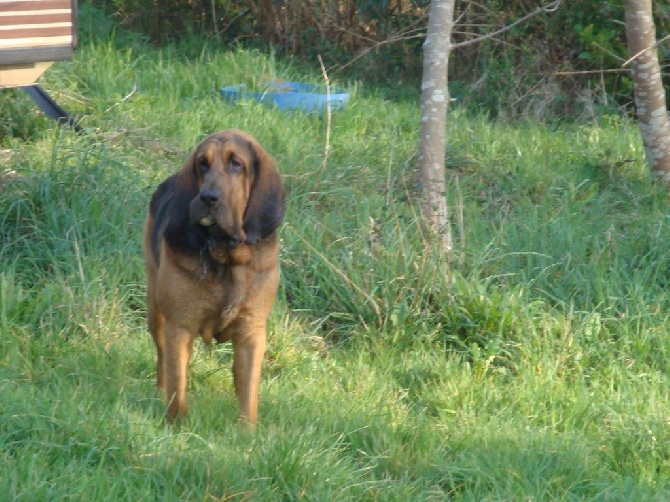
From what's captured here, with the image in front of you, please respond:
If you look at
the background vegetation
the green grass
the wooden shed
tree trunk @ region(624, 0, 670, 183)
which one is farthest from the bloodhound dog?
the background vegetation

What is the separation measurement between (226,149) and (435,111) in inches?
94.9

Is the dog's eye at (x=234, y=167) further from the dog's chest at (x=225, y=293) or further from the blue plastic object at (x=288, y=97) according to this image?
the blue plastic object at (x=288, y=97)

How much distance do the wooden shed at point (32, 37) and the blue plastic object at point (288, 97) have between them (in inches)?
70.2

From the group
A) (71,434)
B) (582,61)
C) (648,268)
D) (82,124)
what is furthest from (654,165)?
(71,434)

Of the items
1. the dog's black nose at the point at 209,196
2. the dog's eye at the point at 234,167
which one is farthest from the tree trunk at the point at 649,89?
the dog's black nose at the point at 209,196

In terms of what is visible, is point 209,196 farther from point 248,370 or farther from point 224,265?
point 248,370

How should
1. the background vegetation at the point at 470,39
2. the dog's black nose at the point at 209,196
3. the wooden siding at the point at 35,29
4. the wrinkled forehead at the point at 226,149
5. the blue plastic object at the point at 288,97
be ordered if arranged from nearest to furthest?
the dog's black nose at the point at 209,196 → the wrinkled forehead at the point at 226,149 → the wooden siding at the point at 35,29 → the blue plastic object at the point at 288,97 → the background vegetation at the point at 470,39

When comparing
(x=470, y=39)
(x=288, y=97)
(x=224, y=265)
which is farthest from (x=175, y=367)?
(x=470, y=39)

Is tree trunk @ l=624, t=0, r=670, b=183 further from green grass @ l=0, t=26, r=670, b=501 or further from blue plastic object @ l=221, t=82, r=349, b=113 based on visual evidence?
blue plastic object @ l=221, t=82, r=349, b=113

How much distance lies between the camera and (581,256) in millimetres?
6422

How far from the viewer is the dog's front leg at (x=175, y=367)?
456 centimetres

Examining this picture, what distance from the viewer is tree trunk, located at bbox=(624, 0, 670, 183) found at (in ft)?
25.3

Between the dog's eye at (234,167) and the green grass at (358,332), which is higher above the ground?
the dog's eye at (234,167)

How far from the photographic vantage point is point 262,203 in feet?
14.9
